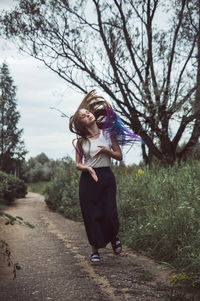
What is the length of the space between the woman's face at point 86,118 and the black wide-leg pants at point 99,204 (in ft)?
1.86

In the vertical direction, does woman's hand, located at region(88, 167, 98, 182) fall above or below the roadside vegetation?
above

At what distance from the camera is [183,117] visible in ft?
27.3

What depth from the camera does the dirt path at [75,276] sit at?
282 centimetres

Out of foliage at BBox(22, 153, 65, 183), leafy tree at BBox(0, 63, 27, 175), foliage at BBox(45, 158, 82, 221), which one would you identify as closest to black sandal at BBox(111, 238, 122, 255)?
foliage at BBox(45, 158, 82, 221)

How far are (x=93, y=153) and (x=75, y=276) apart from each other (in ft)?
4.53

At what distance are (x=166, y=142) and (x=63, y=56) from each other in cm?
357

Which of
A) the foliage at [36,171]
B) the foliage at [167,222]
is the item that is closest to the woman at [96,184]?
the foliage at [167,222]

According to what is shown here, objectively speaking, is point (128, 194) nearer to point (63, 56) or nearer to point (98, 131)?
point (98, 131)

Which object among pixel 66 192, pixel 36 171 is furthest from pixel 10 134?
pixel 66 192

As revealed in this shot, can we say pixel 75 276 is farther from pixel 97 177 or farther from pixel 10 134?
pixel 10 134

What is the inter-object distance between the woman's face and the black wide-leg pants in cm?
57

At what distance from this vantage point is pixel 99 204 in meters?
3.90

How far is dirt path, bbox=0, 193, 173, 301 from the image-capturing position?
2.82 metres

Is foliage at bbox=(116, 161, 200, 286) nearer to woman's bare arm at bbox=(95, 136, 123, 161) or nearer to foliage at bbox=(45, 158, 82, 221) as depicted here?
woman's bare arm at bbox=(95, 136, 123, 161)
